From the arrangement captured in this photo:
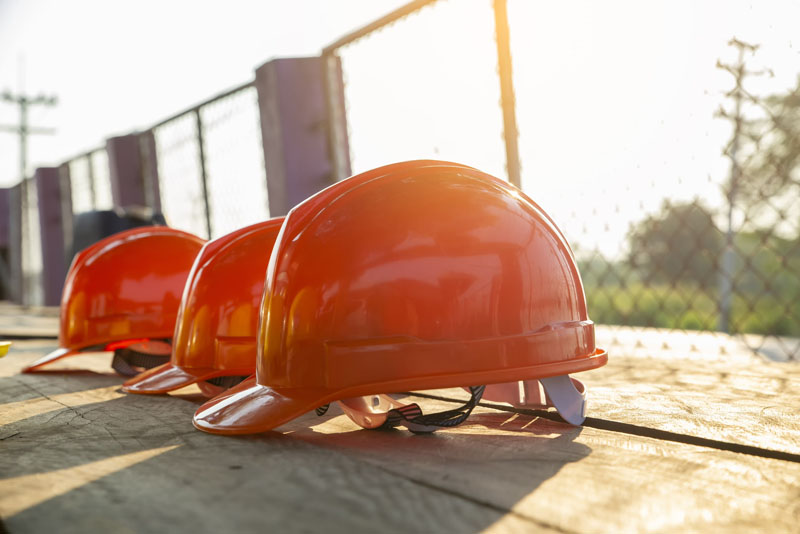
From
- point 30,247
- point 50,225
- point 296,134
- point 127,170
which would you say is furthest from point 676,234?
point 30,247

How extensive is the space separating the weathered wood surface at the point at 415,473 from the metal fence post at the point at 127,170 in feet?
18.4

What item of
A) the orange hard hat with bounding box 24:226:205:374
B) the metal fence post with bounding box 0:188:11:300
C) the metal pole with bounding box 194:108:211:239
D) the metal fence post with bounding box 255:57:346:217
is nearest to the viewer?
the orange hard hat with bounding box 24:226:205:374

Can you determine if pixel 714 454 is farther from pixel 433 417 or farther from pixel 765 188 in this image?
pixel 765 188

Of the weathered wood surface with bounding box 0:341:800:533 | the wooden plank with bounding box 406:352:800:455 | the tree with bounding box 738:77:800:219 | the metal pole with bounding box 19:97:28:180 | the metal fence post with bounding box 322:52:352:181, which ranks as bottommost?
the wooden plank with bounding box 406:352:800:455

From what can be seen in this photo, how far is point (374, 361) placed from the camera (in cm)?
115

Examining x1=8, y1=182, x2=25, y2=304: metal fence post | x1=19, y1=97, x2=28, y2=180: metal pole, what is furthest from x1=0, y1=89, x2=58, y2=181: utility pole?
x1=8, y1=182, x2=25, y2=304: metal fence post

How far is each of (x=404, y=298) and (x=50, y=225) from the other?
9.04 m

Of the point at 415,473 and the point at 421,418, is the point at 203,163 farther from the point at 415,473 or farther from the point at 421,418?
the point at 415,473

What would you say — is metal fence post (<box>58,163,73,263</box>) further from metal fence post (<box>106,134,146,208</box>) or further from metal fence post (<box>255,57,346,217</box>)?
metal fence post (<box>255,57,346,217</box>)

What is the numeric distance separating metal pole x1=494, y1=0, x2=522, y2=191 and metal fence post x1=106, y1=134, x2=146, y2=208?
16.3ft

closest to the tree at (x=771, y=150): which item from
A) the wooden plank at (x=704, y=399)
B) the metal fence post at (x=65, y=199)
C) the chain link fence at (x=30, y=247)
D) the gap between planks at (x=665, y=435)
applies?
the wooden plank at (x=704, y=399)

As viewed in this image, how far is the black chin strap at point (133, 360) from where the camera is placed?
2430 mm

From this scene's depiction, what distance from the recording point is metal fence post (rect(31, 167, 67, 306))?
8.80 meters

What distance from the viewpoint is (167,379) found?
1776mm
